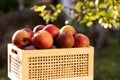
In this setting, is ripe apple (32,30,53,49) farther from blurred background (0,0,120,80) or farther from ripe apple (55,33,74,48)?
blurred background (0,0,120,80)

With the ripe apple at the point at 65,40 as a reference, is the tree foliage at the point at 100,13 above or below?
above

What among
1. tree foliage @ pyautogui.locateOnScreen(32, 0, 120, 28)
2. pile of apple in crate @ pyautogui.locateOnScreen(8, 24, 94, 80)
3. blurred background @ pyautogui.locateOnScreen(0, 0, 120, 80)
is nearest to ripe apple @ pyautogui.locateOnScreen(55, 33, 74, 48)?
pile of apple in crate @ pyautogui.locateOnScreen(8, 24, 94, 80)

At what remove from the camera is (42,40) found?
2500mm

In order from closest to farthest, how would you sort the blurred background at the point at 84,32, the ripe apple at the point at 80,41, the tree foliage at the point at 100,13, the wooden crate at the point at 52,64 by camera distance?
the wooden crate at the point at 52,64, the ripe apple at the point at 80,41, the tree foliage at the point at 100,13, the blurred background at the point at 84,32

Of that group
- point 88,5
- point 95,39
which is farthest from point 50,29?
point 95,39

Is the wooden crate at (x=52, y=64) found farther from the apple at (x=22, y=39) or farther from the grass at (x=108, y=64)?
the grass at (x=108, y=64)

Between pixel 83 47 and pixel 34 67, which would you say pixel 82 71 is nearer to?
pixel 83 47

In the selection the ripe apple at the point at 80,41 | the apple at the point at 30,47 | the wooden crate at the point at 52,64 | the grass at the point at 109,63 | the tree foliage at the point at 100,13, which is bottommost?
the grass at the point at 109,63

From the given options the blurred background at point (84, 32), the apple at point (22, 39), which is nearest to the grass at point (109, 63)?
the blurred background at point (84, 32)

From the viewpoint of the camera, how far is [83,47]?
2.62 m

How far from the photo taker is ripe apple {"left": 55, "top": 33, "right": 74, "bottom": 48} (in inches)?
100

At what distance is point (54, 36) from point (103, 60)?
6.02m

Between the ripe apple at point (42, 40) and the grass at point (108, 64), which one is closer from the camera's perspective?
the ripe apple at point (42, 40)

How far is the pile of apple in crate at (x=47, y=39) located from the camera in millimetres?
2508
